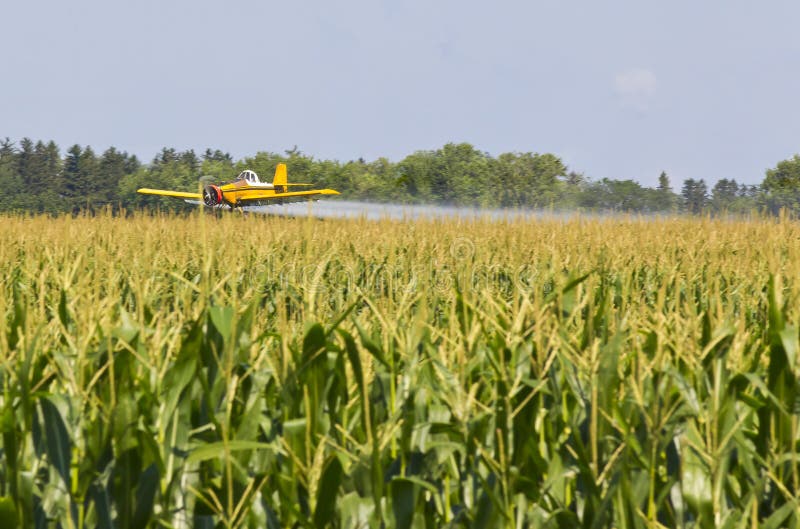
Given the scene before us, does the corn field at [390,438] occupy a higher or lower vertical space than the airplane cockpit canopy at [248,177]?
lower

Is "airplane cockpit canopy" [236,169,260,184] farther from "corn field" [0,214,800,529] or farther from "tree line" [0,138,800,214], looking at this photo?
"corn field" [0,214,800,529]

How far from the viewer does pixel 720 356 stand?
A: 8.76ft

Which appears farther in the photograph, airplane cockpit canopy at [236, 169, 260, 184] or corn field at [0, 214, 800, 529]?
airplane cockpit canopy at [236, 169, 260, 184]

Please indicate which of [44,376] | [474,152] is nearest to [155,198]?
[474,152]

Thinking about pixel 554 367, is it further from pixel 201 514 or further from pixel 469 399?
pixel 201 514

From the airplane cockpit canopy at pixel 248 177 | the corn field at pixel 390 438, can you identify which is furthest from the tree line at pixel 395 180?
the corn field at pixel 390 438

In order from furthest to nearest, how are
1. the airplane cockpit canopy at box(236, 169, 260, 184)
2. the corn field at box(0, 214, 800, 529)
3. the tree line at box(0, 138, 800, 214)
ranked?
the tree line at box(0, 138, 800, 214) < the airplane cockpit canopy at box(236, 169, 260, 184) < the corn field at box(0, 214, 800, 529)

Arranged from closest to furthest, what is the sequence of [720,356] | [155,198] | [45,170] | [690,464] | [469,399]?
[469,399] < [690,464] < [720,356] < [155,198] < [45,170]

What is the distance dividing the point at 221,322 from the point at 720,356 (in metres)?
1.47

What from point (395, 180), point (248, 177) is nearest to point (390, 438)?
point (248, 177)

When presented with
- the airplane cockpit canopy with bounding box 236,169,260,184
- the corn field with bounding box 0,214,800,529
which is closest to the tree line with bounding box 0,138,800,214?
the airplane cockpit canopy with bounding box 236,169,260,184

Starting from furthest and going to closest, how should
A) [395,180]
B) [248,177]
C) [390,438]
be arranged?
[395,180], [248,177], [390,438]

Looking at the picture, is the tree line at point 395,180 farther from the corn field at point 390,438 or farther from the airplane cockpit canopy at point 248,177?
the corn field at point 390,438

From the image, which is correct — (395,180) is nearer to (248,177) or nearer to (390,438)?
(248,177)
